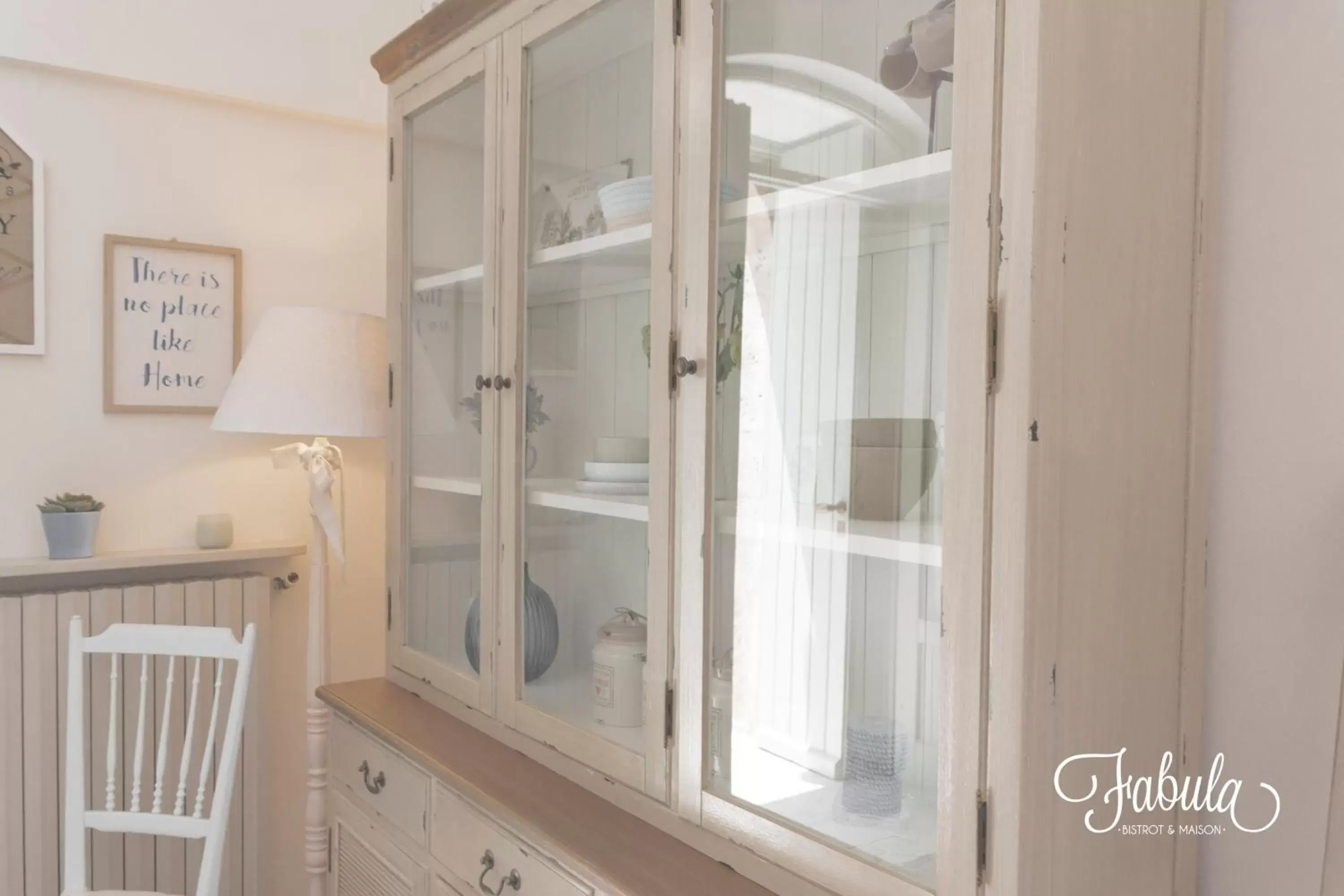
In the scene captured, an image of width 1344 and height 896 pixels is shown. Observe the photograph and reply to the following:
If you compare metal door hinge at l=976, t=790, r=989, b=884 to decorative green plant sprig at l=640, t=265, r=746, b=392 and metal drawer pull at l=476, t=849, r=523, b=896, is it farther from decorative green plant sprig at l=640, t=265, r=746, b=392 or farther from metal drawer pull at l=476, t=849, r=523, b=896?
metal drawer pull at l=476, t=849, r=523, b=896

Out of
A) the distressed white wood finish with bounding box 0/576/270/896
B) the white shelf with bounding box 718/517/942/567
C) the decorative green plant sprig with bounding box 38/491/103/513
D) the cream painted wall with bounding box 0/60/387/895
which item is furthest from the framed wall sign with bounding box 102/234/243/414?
the white shelf with bounding box 718/517/942/567

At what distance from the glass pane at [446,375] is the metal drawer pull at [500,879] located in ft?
1.07

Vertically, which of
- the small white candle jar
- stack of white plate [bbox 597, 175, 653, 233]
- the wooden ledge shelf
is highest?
stack of white plate [bbox 597, 175, 653, 233]

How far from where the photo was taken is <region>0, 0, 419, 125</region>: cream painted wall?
1.99 metres

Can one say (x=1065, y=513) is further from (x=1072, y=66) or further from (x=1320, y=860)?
(x=1320, y=860)

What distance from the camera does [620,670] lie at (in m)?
1.30

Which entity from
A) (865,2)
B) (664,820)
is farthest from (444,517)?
(865,2)

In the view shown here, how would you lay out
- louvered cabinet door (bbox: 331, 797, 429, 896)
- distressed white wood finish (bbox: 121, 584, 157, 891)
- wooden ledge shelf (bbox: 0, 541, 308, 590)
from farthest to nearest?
distressed white wood finish (bbox: 121, 584, 157, 891)
wooden ledge shelf (bbox: 0, 541, 308, 590)
louvered cabinet door (bbox: 331, 797, 429, 896)

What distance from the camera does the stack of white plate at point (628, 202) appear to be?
48.7 inches

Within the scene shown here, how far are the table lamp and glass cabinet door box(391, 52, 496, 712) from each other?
0.13 m

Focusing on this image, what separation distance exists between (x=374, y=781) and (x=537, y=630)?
49 cm

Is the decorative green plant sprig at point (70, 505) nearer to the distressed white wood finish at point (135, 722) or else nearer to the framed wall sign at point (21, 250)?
the distressed white wood finish at point (135, 722)

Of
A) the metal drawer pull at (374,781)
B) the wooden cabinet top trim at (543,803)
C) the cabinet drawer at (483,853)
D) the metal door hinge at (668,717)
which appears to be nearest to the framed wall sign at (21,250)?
the wooden cabinet top trim at (543,803)

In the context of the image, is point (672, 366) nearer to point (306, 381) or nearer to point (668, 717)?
point (668, 717)
